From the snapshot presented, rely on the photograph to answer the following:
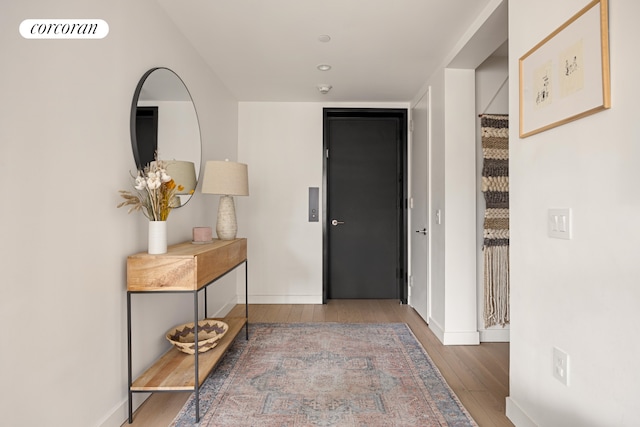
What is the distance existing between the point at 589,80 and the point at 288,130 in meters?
3.35

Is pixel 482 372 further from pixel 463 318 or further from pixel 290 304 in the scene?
pixel 290 304

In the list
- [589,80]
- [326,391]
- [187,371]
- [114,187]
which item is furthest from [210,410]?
[589,80]

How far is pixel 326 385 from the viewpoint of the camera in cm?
229

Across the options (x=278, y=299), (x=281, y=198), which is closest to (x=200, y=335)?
(x=278, y=299)

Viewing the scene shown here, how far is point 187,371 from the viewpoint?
2.03m

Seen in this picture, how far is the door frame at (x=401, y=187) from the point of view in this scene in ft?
14.4

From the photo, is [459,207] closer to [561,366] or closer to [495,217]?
[495,217]

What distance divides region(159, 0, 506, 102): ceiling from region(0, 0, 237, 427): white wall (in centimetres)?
54

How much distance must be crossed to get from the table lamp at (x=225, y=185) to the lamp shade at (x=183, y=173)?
102mm

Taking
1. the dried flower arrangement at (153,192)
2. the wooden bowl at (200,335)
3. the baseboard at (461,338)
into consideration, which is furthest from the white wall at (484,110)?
the dried flower arrangement at (153,192)

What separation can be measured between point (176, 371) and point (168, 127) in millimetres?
1452

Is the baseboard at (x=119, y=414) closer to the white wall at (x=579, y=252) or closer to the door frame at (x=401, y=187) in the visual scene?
the white wall at (x=579, y=252)

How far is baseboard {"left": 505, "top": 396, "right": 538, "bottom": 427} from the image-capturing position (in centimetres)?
176

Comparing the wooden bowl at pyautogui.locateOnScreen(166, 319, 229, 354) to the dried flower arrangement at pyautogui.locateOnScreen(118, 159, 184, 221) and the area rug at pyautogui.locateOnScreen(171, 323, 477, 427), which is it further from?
the dried flower arrangement at pyautogui.locateOnScreen(118, 159, 184, 221)
